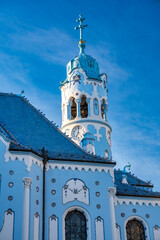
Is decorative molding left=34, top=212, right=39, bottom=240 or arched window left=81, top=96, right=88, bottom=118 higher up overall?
arched window left=81, top=96, right=88, bottom=118

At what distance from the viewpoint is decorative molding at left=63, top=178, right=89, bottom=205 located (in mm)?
22922

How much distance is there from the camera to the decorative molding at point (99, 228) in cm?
2238

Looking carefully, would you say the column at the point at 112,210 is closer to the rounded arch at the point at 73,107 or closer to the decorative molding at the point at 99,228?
the decorative molding at the point at 99,228

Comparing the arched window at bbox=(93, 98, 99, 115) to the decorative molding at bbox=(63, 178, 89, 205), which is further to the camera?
the arched window at bbox=(93, 98, 99, 115)

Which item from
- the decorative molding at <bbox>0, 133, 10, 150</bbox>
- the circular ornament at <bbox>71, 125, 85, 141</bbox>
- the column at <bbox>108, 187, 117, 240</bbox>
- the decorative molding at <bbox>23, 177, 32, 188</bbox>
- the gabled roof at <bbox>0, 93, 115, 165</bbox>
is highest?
the circular ornament at <bbox>71, 125, 85, 141</bbox>

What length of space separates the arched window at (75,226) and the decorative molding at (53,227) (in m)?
0.75

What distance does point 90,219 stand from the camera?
2270 centimetres

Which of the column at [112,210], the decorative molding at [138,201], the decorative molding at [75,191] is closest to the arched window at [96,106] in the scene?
the decorative molding at [138,201]

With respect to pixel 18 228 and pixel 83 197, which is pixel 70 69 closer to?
pixel 83 197

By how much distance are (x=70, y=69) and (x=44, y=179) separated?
62.4ft

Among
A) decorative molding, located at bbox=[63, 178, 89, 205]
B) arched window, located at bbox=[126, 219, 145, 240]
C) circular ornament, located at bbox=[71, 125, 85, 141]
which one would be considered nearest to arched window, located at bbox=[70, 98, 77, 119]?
circular ornament, located at bbox=[71, 125, 85, 141]

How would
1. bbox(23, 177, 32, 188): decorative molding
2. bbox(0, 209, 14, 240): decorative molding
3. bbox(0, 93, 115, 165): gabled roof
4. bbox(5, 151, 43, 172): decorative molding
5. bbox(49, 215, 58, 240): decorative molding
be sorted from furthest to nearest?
bbox(0, 93, 115, 165): gabled roof < bbox(5, 151, 43, 172): decorative molding < bbox(49, 215, 58, 240): decorative molding < bbox(23, 177, 32, 188): decorative molding < bbox(0, 209, 14, 240): decorative molding

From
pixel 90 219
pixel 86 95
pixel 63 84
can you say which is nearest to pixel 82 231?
pixel 90 219

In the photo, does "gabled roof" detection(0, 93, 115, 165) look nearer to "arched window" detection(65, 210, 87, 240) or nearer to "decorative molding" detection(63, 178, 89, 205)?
"decorative molding" detection(63, 178, 89, 205)
